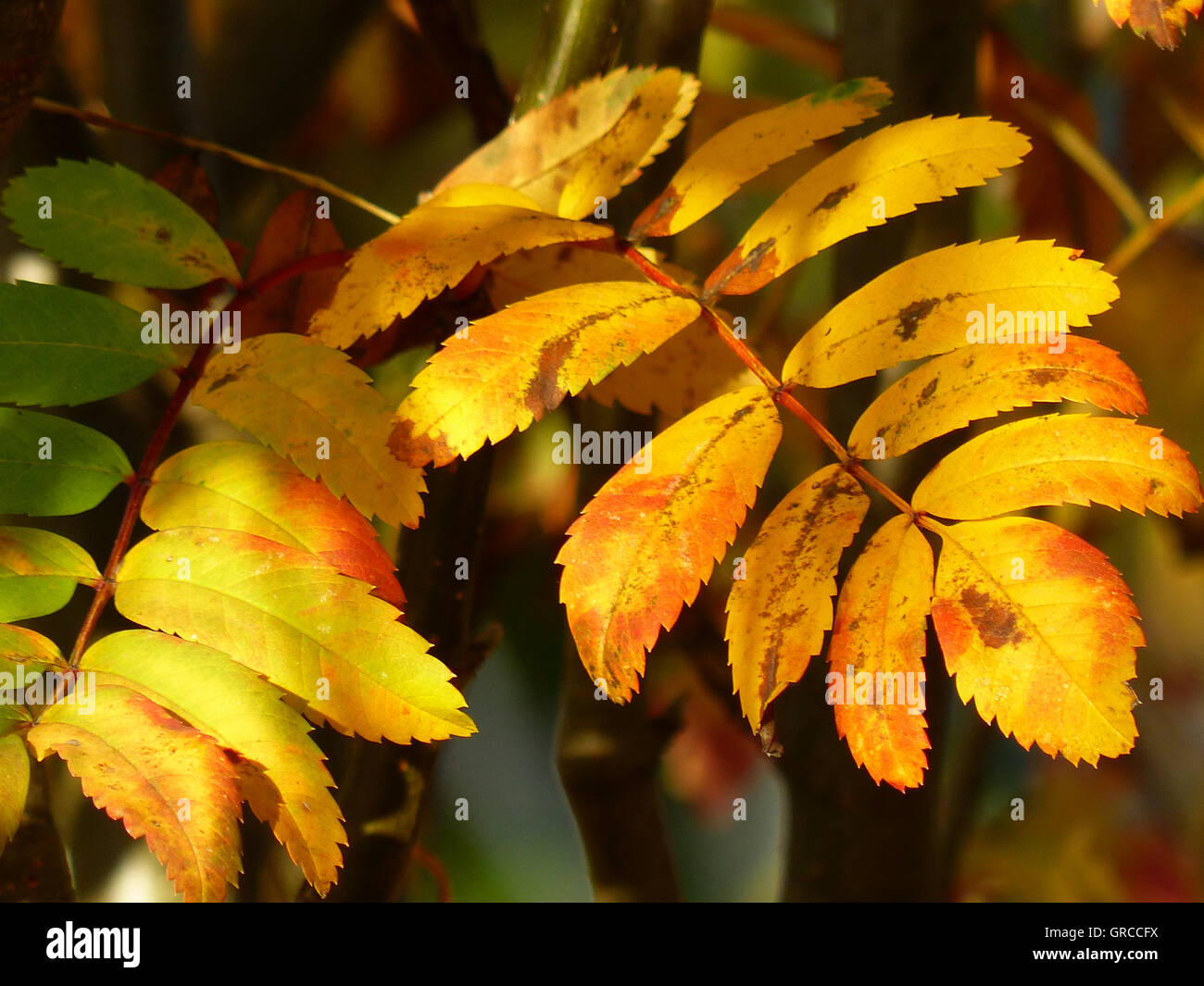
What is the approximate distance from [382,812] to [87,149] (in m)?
0.33

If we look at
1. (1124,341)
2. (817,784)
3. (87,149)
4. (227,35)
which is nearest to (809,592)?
(817,784)

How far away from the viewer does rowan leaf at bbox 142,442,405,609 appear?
31 centimetres

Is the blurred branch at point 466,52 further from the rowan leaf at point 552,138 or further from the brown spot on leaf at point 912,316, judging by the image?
the brown spot on leaf at point 912,316

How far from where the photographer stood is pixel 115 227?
37cm

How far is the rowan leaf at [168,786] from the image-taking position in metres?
0.26

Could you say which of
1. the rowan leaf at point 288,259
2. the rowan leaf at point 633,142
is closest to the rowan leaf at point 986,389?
the rowan leaf at point 633,142

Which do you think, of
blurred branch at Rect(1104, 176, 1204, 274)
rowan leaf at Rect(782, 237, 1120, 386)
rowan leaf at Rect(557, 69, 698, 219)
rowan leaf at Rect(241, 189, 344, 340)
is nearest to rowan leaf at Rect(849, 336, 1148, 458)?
rowan leaf at Rect(782, 237, 1120, 386)

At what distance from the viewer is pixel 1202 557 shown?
2.66ft

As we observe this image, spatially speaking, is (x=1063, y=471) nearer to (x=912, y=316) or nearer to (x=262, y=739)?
(x=912, y=316)

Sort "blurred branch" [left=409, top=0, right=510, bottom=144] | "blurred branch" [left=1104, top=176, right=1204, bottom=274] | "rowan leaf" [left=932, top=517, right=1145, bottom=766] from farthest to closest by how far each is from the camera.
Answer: "blurred branch" [left=1104, top=176, right=1204, bottom=274], "blurred branch" [left=409, top=0, right=510, bottom=144], "rowan leaf" [left=932, top=517, right=1145, bottom=766]

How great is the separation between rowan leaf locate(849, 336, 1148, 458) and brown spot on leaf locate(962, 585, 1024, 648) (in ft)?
0.16

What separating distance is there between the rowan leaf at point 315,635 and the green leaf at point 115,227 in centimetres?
12

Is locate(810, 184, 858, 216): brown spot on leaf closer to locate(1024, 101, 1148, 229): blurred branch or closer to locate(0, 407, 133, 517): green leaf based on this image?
locate(0, 407, 133, 517): green leaf
